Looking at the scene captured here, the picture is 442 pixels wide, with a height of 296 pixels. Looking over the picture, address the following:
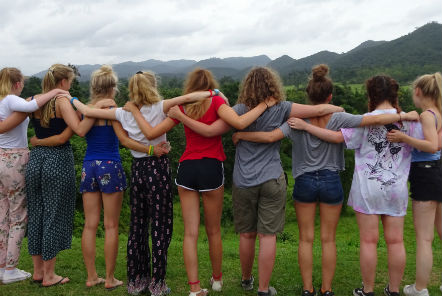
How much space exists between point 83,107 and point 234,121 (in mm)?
1634

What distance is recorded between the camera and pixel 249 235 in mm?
4398

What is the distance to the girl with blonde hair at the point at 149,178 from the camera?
4.20 meters

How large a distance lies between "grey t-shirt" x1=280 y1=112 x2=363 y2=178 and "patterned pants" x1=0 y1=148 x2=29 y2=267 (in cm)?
310

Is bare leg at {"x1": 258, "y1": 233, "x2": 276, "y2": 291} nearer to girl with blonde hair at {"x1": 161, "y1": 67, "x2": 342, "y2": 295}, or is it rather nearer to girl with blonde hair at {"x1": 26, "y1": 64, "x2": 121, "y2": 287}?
girl with blonde hair at {"x1": 161, "y1": 67, "x2": 342, "y2": 295}

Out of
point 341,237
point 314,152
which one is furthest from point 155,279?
point 341,237

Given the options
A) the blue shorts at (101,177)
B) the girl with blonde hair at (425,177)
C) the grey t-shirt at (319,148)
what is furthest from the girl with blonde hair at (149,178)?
the girl with blonde hair at (425,177)

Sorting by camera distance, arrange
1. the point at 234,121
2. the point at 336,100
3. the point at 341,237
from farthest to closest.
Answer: the point at 336,100, the point at 341,237, the point at 234,121

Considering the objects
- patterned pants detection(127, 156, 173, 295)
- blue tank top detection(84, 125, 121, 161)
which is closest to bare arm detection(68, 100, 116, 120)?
blue tank top detection(84, 125, 121, 161)

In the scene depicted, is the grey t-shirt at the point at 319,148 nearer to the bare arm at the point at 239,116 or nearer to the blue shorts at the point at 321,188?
the blue shorts at the point at 321,188

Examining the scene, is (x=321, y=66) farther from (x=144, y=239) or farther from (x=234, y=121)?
(x=144, y=239)

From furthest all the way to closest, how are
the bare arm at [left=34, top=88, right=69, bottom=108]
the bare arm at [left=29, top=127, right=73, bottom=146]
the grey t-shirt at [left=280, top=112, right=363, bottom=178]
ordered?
the bare arm at [left=29, top=127, right=73, bottom=146]
the bare arm at [left=34, top=88, right=69, bottom=108]
the grey t-shirt at [left=280, top=112, right=363, bottom=178]

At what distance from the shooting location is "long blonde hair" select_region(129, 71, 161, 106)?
4.17 metres

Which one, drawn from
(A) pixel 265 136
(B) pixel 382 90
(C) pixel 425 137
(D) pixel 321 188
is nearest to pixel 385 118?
(B) pixel 382 90

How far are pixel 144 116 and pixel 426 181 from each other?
301cm
